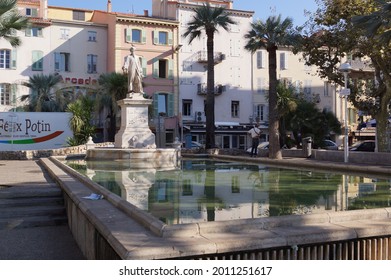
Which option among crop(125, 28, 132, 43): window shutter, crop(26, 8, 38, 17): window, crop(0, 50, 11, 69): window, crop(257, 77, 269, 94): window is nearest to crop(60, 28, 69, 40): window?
crop(26, 8, 38, 17): window

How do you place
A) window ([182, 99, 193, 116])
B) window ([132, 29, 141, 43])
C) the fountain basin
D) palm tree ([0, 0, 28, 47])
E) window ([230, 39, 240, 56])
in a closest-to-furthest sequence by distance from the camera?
the fountain basin < palm tree ([0, 0, 28, 47]) < window ([132, 29, 141, 43]) < window ([182, 99, 193, 116]) < window ([230, 39, 240, 56])

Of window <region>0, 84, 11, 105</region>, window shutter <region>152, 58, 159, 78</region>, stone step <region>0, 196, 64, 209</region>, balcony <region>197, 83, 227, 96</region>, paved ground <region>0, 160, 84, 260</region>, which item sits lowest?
paved ground <region>0, 160, 84, 260</region>

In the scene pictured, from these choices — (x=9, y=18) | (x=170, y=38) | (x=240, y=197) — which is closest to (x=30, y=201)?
(x=240, y=197)

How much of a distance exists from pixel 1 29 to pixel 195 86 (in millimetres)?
29499

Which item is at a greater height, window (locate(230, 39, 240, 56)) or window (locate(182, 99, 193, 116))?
window (locate(230, 39, 240, 56))

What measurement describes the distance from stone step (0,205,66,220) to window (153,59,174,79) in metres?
39.3

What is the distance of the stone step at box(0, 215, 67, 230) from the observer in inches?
283

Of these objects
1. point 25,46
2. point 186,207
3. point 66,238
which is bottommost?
point 66,238

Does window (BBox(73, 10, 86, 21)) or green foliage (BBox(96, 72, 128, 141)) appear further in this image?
window (BBox(73, 10, 86, 21))

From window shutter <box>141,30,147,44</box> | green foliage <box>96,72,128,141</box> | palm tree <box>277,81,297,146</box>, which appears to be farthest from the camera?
window shutter <box>141,30,147,44</box>

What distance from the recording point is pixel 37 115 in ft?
91.9

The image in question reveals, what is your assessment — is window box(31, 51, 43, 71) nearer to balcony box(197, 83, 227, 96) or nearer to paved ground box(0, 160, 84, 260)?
balcony box(197, 83, 227, 96)

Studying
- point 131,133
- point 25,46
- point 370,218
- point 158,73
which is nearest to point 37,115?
point 131,133
